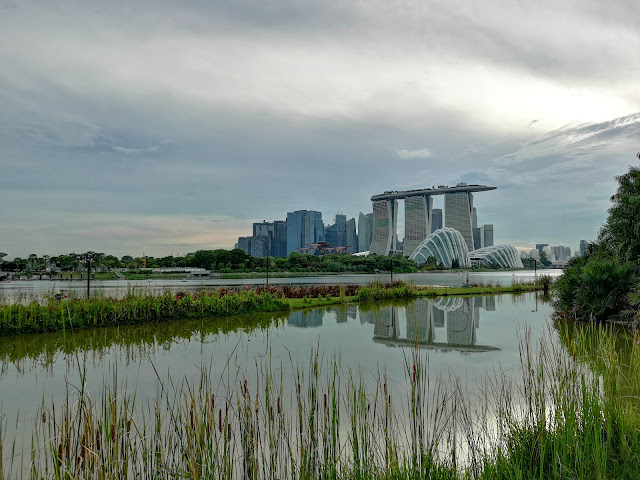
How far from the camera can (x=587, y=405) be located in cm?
390

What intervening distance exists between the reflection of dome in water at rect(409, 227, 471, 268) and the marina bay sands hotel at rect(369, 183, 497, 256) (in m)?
36.0

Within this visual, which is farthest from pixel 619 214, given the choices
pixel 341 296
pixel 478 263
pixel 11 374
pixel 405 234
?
pixel 405 234

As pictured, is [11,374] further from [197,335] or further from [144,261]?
[144,261]

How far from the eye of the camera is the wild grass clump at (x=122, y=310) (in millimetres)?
11844

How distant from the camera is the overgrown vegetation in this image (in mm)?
13492

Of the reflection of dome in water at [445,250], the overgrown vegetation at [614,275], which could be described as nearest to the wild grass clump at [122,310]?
the overgrown vegetation at [614,275]

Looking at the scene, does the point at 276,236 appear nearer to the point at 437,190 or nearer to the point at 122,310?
the point at 437,190

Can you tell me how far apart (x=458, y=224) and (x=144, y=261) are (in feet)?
330

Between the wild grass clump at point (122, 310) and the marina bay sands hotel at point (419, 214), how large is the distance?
122m

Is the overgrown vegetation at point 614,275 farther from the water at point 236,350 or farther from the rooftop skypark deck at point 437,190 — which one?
the rooftop skypark deck at point 437,190

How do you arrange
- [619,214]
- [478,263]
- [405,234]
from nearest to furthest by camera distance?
[619,214], [478,263], [405,234]

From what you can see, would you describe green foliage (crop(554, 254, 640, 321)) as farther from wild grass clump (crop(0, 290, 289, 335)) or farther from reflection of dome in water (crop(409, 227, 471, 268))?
reflection of dome in water (crop(409, 227, 471, 268))

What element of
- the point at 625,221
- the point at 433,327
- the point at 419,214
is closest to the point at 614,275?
the point at 625,221

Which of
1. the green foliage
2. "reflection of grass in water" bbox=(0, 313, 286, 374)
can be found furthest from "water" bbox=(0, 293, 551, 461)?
the green foliage
